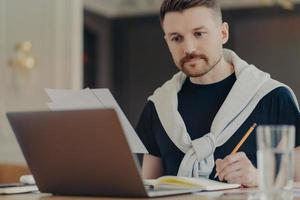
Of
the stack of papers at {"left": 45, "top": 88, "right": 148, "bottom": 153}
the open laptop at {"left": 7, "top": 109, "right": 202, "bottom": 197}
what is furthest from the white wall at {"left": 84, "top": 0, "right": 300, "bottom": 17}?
the open laptop at {"left": 7, "top": 109, "right": 202, "bottom": 197}

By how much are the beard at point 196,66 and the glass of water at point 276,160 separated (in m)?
0.77

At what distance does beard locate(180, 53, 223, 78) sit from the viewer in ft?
6.46

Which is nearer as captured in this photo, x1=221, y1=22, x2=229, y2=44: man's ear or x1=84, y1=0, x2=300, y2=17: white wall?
x1=221, y1=22, x2=229, y2=44: man's ear

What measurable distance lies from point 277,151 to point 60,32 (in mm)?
3703

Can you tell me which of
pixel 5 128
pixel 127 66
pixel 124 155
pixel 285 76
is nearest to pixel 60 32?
pixel 5 128

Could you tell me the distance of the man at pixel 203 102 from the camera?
193 centimetres

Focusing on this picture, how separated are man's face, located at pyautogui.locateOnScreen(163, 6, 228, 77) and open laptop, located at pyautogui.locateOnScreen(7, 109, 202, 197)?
1.89ft

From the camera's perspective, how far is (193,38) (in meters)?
1.96

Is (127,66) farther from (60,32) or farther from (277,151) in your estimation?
(277,151)

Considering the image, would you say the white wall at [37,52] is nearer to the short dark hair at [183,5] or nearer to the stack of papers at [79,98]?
the short dark hair at [183,5]

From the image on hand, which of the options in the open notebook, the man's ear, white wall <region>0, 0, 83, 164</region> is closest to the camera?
the open notebook

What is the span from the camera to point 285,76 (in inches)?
215

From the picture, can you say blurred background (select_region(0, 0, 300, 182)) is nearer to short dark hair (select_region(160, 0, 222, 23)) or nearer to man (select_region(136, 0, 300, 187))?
man (select_region(136, 0, 300, 187))

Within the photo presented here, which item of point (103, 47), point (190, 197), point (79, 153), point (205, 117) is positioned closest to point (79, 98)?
point (79, 153)
